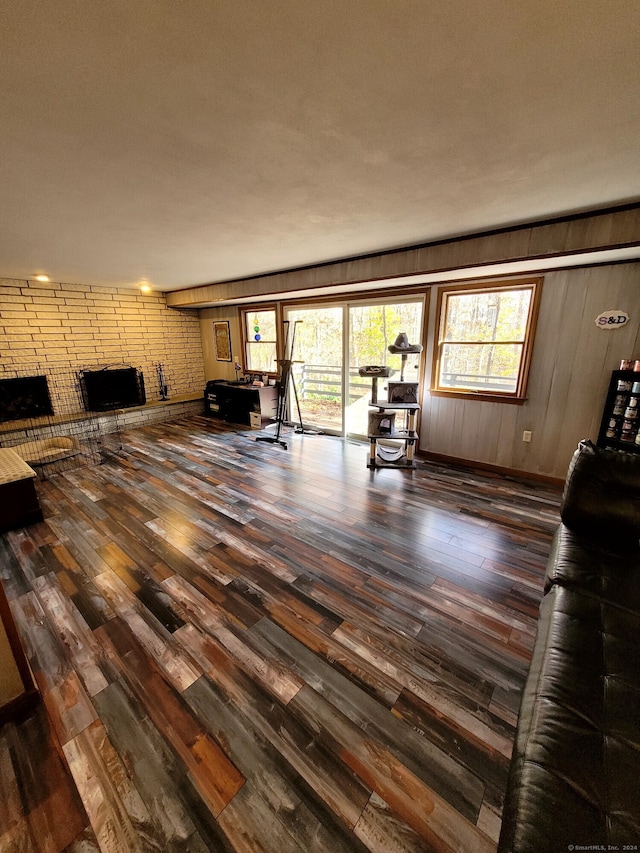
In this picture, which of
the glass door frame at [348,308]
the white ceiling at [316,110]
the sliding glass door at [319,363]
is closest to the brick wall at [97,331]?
the glass door frame at [348,308]

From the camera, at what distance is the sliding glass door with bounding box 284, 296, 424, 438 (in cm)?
421

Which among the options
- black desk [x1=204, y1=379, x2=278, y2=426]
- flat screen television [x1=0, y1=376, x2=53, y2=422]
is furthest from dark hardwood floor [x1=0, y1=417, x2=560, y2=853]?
black desk [x1=204, y1=379, x2=278, y2=426]

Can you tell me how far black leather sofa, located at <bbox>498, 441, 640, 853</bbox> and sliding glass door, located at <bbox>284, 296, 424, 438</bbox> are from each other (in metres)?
2.78

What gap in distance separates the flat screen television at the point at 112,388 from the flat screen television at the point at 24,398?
20.6 inches

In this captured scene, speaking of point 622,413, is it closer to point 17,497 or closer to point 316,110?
point 316,110

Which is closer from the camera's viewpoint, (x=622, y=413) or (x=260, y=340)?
(x=622, y=413)

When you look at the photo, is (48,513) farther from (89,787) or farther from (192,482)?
(89,787)

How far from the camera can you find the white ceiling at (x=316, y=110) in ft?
2.72

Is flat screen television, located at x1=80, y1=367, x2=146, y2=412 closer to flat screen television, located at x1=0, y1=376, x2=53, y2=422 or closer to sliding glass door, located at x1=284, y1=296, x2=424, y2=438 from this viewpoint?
flat screen television, located at x1=0, y1=376, x2=53, y2=422

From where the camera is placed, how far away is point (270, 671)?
151 cm

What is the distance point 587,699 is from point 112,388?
6.61 meters

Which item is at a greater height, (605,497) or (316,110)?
(316,110)

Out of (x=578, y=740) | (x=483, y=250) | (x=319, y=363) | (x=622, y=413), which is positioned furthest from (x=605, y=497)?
(x=319, y=363)

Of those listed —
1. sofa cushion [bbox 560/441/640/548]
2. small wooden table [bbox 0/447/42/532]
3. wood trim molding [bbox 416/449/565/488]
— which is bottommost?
wood trim molding [bbox 416/449/565/488]
